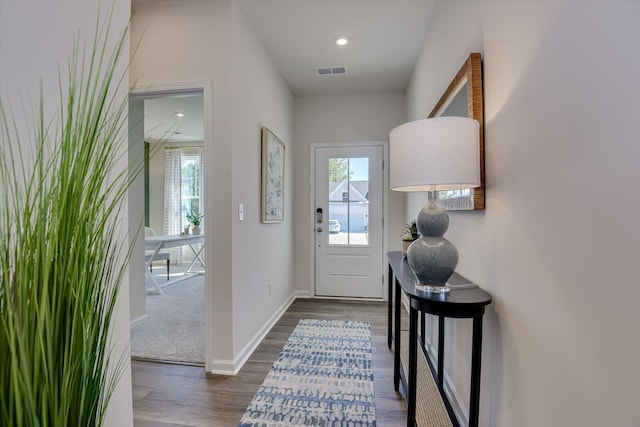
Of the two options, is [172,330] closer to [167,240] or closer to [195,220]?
[167,240]

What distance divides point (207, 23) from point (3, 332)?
7.48 feet

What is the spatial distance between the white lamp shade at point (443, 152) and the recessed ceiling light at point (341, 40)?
1.89 m

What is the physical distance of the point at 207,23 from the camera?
210 cm

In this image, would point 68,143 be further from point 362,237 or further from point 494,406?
point 362,237

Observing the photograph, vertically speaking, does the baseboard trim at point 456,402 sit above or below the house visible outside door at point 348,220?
below

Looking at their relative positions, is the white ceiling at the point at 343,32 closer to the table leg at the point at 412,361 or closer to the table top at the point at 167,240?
the table leg at the point at 412,361

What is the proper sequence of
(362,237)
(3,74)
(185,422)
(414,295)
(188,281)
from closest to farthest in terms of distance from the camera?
(3,74)
(414,295)
(185,422)
(362,237)
(188,281)

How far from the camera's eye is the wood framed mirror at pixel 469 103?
134 cm

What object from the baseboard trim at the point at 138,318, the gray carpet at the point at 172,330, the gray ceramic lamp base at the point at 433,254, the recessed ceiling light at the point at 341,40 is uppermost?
the recessed ceiling light at the point at 341,40

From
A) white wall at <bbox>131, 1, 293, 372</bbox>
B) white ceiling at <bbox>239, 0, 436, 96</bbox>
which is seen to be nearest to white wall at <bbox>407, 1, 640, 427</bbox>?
white ceiling at <bbox>239, 0, 436, 96</bbox>

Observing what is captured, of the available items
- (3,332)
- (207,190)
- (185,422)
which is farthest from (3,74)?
(185,422)

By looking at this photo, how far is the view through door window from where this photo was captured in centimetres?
387

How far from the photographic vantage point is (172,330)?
9.39 feet

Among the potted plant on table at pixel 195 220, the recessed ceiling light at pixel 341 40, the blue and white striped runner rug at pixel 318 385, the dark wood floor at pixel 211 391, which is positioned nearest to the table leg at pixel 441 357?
the dark wood floor at pixel 211 391
